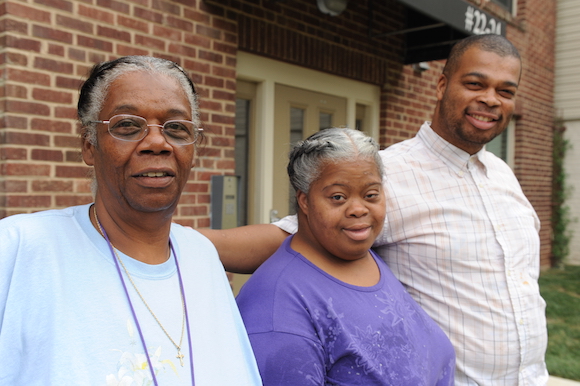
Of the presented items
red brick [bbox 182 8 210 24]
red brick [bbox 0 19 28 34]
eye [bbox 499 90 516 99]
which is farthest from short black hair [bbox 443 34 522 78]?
red brick [bbox 0 19 28 34]

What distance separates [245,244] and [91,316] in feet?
2.53

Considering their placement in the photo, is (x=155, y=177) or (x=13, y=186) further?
(x=13, y=186)

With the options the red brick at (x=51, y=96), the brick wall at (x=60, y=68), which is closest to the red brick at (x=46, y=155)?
the brick wall at (x=60, y=68)

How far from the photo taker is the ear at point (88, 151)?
1.31 m

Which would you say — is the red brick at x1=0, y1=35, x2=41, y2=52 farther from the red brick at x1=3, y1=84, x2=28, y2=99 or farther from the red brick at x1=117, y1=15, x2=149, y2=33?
the red brick at x1=117, y1=15, x2=149, y2=33

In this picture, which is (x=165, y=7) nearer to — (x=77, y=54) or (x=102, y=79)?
(x=77, y=54)

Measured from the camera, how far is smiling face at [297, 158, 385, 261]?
62.9 inches

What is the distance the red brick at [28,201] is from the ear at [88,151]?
1.72 m

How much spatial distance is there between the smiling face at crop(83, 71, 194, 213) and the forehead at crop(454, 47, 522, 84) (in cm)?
138

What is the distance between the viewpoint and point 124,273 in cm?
123

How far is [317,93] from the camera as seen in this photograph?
15.6ft

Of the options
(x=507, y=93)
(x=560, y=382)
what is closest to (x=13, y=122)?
(x=507, y=93)

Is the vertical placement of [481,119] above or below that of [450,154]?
above

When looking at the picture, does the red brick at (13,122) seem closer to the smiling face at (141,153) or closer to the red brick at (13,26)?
the red brick at (13,26)
